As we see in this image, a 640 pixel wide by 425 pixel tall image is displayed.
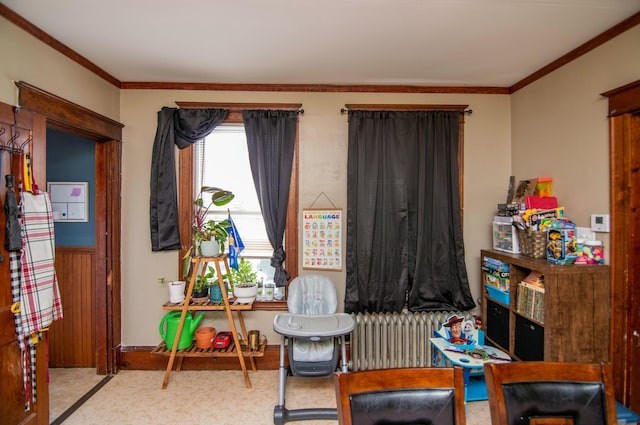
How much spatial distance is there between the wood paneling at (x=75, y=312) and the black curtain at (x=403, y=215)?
249 centimetres

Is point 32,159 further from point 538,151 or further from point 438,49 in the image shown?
point 538,151

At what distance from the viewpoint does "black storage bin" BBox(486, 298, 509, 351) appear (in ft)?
8.67

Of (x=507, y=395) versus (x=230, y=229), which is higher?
(x=230, y=229)

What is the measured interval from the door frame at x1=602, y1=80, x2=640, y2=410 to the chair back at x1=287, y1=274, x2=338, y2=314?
77.3 inches

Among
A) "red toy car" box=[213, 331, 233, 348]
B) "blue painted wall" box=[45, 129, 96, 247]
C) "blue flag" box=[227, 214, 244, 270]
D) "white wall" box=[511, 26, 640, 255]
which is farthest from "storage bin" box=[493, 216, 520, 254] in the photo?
"blue painted wall" box=[45, 129, 96, 247]

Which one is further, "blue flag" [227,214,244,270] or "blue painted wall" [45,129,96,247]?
"blue painted wall" [45,129,96,247]

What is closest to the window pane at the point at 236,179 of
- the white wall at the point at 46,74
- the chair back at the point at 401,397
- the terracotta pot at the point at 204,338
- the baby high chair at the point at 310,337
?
the baby high chair at the point at 310,337

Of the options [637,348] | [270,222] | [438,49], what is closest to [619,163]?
[637,348]

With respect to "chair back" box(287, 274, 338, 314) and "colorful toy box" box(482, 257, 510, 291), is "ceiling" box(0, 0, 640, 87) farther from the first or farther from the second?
"chair back" box(287, 274, 338, 314)

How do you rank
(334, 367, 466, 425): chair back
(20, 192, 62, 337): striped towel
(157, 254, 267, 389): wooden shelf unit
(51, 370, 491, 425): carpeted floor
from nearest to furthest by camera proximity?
(334, 367, 466, 425): chair back → (20, 192, 62, 337): striped towel → (51, 370, 491, 425): carpeted floor → (157, 254, 267, 389): wooden shelf unit

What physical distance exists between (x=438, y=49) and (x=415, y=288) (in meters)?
2.03

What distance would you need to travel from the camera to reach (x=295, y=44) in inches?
92.7

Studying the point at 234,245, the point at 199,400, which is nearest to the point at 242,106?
the point at 234,245

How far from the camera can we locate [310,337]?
231cm
